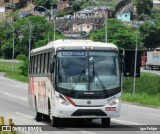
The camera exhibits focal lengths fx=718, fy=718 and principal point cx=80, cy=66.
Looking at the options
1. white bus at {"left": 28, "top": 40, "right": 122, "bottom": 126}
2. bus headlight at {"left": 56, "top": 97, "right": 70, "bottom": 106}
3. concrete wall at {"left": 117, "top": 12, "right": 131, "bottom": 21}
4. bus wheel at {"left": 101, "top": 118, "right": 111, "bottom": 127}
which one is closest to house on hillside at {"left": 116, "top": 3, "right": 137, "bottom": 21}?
concrete wall at {"left": 117, "top": 12, "right": 131, "bottom": 21}

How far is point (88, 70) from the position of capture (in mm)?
22656

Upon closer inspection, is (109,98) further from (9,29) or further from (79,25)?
(79,25)

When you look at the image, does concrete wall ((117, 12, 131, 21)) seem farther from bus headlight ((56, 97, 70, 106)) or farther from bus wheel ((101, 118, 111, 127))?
bus headlight ((56, 97, 70, 106))

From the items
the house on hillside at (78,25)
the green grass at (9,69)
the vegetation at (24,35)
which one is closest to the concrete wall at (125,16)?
the house on hillside at (78,25)

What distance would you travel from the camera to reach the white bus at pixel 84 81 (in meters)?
22.3

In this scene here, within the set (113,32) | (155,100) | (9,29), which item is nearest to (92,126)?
(155,100)

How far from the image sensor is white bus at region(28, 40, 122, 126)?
22266mm

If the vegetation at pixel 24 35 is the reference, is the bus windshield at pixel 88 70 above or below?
above

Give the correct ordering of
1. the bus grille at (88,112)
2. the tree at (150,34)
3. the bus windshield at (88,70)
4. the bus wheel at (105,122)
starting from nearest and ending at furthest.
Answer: the bus grille at (88,112)
the bus windshield at (88,70)
the bus wheel at (105,122)
the tree at (150,34)

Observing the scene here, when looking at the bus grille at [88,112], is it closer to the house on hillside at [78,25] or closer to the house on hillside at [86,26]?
the house on hillside at [78,25]

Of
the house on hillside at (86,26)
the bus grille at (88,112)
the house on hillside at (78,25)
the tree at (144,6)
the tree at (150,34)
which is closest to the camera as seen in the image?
the bus grille at (88,112)

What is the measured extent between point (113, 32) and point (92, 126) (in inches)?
3922

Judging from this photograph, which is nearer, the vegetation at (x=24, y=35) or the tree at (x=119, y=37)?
the tree at (x=119, y=37)

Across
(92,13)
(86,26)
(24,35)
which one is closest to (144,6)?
(86,26)
